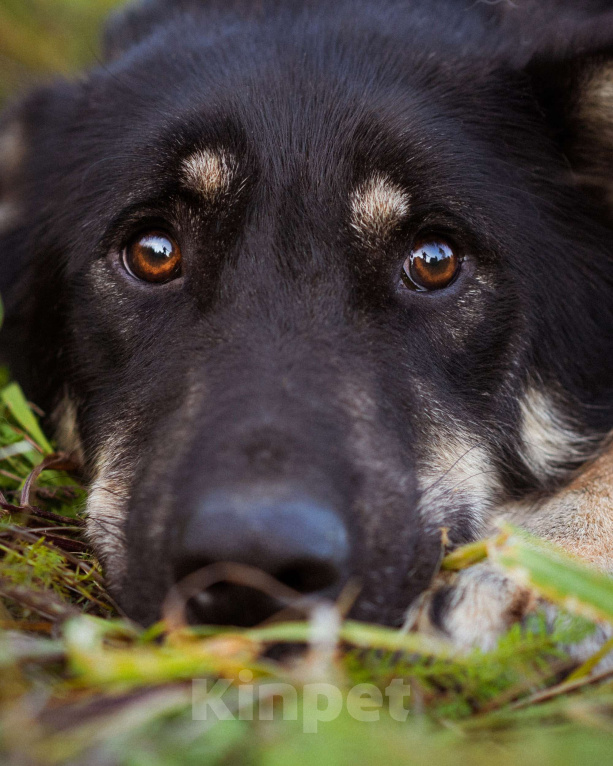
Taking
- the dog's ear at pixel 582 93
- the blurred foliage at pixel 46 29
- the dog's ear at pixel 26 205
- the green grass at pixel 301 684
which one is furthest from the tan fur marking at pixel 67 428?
the blurred foliage at pixel 46 29

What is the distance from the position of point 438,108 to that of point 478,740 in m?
2.28

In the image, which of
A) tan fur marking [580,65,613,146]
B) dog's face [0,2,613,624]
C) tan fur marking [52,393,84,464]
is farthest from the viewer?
tan fur marking [52,393,84,464]

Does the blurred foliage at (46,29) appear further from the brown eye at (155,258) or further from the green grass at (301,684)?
the green grass at (301,684)

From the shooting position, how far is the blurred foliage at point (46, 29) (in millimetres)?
7043

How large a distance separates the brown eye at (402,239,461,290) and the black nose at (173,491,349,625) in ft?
3.99

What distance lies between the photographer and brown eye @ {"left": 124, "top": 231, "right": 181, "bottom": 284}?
2.87 m

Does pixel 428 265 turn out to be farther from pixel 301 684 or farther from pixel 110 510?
pixel 301 684

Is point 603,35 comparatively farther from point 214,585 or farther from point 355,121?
point 214,585

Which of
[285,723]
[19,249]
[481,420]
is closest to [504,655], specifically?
[285,723]

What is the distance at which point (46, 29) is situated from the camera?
24.9 feet

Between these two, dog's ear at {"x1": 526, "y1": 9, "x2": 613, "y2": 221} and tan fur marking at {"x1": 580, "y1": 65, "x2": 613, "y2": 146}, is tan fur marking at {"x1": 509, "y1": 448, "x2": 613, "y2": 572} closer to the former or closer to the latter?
dog's ear at {"x1": 526, "y1": 9, "x2": 613, "y2": 221}

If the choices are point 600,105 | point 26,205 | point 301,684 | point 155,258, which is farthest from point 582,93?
point 301,684

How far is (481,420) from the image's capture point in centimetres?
288

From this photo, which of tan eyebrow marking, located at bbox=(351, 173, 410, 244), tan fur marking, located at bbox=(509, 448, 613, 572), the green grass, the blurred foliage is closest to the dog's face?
tan eyebrow marking, located at bbox=(351, 173, 410, 244)
